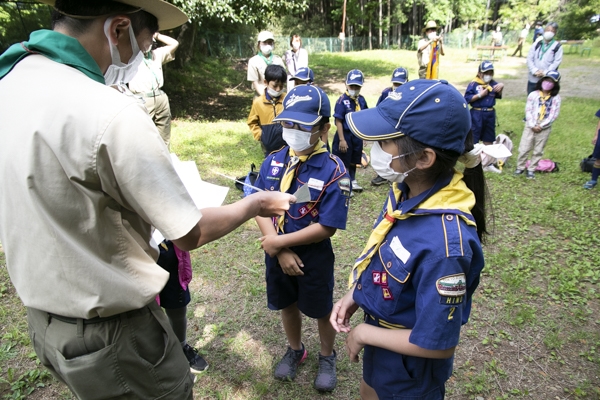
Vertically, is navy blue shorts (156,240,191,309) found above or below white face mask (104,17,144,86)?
below

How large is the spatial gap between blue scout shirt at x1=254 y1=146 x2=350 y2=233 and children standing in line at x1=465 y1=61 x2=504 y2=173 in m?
5.28

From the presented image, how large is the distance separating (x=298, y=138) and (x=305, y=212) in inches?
17.9

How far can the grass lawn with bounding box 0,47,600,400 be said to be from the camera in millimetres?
2734

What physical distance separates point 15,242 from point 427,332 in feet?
4.65

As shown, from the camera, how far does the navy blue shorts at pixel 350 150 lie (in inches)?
220

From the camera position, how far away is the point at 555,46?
8.41 metres

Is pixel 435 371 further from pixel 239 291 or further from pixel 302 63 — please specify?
pixel 302 63

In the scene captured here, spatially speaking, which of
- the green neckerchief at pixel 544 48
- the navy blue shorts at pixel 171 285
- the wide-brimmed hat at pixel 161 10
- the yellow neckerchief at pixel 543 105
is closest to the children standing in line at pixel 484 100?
the yellow neckerchief at pixel 543 105

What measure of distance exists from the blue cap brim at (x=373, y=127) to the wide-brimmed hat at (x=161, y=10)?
2.86 feet

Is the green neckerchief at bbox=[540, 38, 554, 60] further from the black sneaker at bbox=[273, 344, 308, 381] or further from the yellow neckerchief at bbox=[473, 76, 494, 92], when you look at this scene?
the black sneaker at bbox=[273, 344, 308, 381]

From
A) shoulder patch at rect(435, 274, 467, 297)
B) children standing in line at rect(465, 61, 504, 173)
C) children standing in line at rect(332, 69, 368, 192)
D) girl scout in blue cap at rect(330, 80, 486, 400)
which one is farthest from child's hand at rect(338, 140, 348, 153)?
shoulder patch at rect(435, 274, 467, 297)

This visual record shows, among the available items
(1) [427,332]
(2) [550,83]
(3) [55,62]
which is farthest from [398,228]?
(2) [550,83]

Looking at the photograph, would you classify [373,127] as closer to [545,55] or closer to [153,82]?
[153,82]

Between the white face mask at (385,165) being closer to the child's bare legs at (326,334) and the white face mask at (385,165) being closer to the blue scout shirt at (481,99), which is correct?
the child's bare legs at (326,334)
